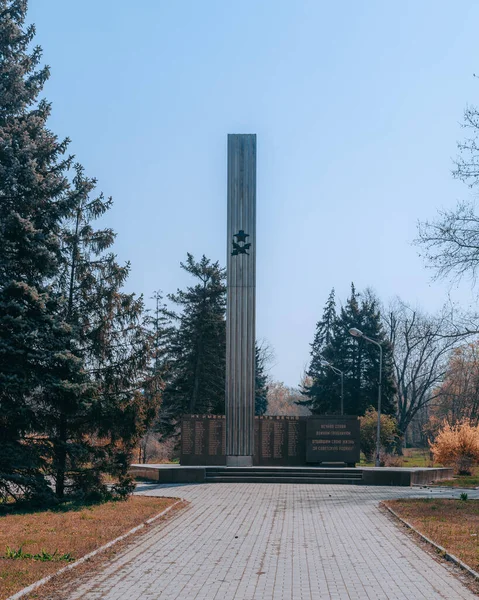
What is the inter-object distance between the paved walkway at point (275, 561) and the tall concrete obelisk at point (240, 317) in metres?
11.7

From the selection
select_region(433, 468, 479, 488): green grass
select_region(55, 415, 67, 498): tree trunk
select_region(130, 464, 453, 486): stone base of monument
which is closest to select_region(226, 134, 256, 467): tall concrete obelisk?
select_region(130, 464, 453, 486): stone base of monument

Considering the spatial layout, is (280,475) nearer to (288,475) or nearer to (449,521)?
(288,475)

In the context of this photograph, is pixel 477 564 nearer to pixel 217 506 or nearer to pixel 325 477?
pixel 217 506

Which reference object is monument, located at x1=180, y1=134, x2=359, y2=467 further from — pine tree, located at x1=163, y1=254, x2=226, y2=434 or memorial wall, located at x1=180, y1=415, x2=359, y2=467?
pine tree, located at x1=163, y1=254, x2=226, y2=434

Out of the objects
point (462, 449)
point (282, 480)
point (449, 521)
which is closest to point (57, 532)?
point (449, 521)

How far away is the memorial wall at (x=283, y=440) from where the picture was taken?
30.5 meters

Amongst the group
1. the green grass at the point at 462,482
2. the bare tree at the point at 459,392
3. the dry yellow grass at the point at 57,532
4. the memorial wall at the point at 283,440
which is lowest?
the green grass at the point at 462,482

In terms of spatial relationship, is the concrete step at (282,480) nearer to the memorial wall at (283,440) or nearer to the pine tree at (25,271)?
the memorial wall at (283,440)

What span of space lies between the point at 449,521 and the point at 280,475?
1294 centimetres

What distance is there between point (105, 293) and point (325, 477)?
13.3 meters

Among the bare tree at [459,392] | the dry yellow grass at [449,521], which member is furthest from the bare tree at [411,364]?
the dry yellow grass at [449,521]

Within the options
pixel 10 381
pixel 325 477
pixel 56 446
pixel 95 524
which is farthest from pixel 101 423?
pixel 325 477

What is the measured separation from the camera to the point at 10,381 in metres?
16.2

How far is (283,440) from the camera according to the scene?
31.4 meters
